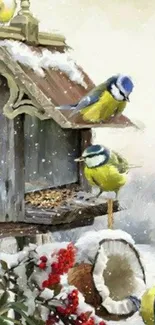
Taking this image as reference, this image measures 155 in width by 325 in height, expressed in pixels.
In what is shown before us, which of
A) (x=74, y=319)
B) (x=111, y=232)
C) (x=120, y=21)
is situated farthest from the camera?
(x=120, y=21)

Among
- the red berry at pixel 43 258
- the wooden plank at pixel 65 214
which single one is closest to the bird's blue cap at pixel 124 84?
the wooden plank at pixel 65 214

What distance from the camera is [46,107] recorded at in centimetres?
167

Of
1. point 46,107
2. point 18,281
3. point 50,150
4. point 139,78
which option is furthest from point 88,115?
point 139,78

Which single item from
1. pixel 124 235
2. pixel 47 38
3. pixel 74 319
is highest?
pixel 47 38

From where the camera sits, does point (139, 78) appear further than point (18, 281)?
Yes

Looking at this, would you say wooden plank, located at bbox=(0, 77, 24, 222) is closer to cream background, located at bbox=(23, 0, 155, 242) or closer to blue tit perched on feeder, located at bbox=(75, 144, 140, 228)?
blue tit perched on feeder, located at bbox=(75, 144, 140, 228)

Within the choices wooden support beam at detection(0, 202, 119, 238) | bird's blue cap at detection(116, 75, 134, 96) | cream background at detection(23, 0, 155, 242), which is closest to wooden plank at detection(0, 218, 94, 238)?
wooden support beam at detection(0, 202, 119, 238)

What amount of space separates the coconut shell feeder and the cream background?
1.10m

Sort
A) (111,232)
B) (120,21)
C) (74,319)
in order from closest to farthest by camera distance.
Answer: (74,319) → (111,232) → (120,21)

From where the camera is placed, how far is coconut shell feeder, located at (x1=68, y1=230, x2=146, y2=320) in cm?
179

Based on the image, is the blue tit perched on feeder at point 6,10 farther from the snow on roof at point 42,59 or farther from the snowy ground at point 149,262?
the snowy ground at point 149,262

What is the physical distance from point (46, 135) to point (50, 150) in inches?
1.2

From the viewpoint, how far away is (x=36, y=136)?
5.98 ft

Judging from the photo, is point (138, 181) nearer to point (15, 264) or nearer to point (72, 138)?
point (72, 138)
